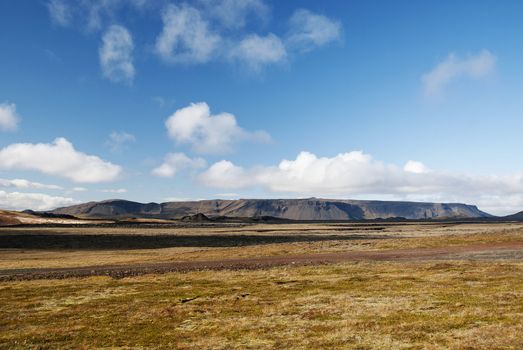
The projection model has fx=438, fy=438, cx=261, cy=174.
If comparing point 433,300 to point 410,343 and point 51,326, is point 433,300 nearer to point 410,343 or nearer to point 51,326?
point 410,343

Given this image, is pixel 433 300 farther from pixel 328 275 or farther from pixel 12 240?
pixel 12 240

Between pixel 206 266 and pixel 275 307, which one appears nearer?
pixel 275 307

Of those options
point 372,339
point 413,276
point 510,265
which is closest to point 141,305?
point 372,339

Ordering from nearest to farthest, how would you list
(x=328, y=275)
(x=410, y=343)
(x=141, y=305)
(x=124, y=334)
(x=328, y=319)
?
(x=410, y=343), (x=124, y=334), (x=328, y=319), (x=141, y=305), (x=328, y=275)

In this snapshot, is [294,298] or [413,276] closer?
[294,298]

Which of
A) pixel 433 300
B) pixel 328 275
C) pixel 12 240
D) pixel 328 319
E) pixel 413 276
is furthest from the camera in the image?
pixel 12 240

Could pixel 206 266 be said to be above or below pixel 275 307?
below

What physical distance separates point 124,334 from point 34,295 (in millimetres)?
14214

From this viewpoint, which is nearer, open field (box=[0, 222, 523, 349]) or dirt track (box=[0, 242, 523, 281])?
open field (box=[0, 222, 523, 349])

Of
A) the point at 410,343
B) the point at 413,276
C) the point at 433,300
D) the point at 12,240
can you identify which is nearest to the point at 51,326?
the point at 410,343

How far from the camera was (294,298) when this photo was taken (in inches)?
986

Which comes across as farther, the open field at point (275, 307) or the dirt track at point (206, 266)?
the dirt track at point (206, 266)

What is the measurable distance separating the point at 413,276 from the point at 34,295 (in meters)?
26.3

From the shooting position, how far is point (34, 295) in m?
28.6
